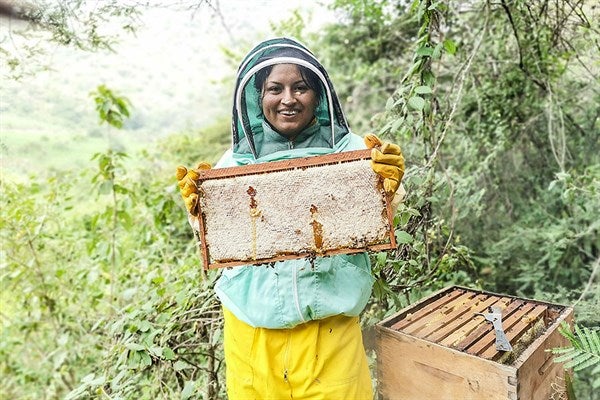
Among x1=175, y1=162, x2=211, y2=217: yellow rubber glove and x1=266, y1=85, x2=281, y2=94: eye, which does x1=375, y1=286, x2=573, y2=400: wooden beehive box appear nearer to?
x1=175, y1=162, x2=211, y2=217: yellow rubber glove

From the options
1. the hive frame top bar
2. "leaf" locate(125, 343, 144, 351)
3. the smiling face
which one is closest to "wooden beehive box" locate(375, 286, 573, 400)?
the hive frame top bar

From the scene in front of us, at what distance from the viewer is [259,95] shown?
1944 millimetres

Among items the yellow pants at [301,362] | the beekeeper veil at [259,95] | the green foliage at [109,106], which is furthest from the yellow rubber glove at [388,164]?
the green foliage at [109,106]

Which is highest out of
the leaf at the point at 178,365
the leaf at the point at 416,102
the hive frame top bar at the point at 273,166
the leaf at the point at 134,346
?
the leaf at the point at 416,102

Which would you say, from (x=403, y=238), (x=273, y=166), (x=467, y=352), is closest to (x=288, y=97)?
(x=273, y=166)

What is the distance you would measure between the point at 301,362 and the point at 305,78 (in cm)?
120

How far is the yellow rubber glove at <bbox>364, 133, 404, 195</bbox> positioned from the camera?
1444mm

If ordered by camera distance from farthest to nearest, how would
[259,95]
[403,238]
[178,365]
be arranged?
[178,365]
[403,238]
[259,95]

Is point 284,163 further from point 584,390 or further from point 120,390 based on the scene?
point 584,390

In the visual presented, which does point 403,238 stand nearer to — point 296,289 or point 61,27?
point 296,289

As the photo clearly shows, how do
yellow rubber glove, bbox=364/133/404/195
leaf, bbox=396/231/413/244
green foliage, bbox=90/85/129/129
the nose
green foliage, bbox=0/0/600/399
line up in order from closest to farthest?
1. yellow rubber glove, bbox=364/133/404/195
2. the nose
3. leaf, bbox=396/231/413/244
4. green foliage, bbox=0/0/600/399
5. green foliage, bbox=90/85/129/129

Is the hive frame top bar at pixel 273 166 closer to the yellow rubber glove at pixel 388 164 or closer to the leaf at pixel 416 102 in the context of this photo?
the yellow rubber glove at pixel 388 164

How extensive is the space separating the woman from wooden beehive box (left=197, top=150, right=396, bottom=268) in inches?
3.5

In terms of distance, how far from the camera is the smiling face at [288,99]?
1746 millimetres
